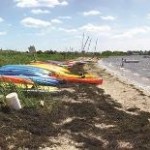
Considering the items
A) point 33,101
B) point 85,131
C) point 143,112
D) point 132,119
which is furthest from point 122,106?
point 85,131

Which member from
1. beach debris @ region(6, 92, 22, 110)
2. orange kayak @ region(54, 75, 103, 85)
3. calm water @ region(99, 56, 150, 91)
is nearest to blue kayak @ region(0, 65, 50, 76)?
orange kayak @ region(54, 75, 103, 85)

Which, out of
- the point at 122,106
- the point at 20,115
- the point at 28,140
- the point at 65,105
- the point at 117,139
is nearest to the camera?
the point at 28,140

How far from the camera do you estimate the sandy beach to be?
10070mm

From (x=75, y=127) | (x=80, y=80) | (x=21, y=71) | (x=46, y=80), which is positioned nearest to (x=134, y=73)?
(x=80, y=80)

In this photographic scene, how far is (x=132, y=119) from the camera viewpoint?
44.2 ft

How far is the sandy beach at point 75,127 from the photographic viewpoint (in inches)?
396

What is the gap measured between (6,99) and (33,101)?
58.6 inches

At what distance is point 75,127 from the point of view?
11750mm

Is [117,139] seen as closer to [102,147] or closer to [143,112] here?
[102,147]

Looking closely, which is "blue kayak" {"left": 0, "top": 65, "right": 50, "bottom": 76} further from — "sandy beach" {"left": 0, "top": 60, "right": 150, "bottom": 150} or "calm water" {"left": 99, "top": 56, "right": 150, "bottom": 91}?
"calm water" {"left": 99, "top": 56, "right": 150, "bottom": 91}

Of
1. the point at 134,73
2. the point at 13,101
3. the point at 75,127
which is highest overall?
the point at 13,101

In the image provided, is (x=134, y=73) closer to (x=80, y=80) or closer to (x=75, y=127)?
(x=80, y=80)

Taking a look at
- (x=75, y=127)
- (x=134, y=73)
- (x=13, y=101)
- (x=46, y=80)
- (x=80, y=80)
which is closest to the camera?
(x=75, y=127)

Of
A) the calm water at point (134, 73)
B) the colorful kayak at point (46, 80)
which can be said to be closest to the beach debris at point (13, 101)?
the colorful kayak at point (46, 80)
